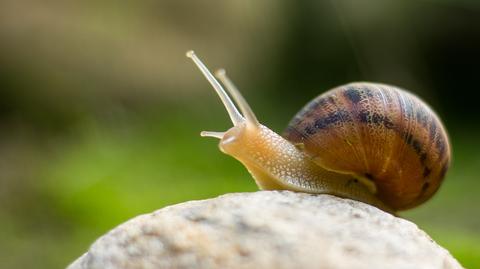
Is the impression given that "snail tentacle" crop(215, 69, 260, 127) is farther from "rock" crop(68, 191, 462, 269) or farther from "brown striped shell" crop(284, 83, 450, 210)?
"rock" crop(68, 191, 462, 269)

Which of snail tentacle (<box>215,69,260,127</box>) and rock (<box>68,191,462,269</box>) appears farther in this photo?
snail tentacle (<box>215,69,260,127</box>)

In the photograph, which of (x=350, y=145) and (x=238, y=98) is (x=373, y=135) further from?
(x=238, y=98)

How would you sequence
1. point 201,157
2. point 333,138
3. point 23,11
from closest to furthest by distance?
point 333,138 < point 201,157 < point 23,11

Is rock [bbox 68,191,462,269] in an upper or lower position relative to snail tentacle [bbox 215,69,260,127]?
lower

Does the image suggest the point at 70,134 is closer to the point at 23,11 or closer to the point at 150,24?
the point at 23,11

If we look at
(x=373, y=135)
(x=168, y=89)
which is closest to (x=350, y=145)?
(x=373, y=135)

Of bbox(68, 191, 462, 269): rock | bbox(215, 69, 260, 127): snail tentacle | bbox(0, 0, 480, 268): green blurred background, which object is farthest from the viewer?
bbox(0, 0, 480, 268): green blurred background

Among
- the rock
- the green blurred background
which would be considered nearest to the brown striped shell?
the rock

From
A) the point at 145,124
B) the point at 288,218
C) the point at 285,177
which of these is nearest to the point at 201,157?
the point at 145,124
